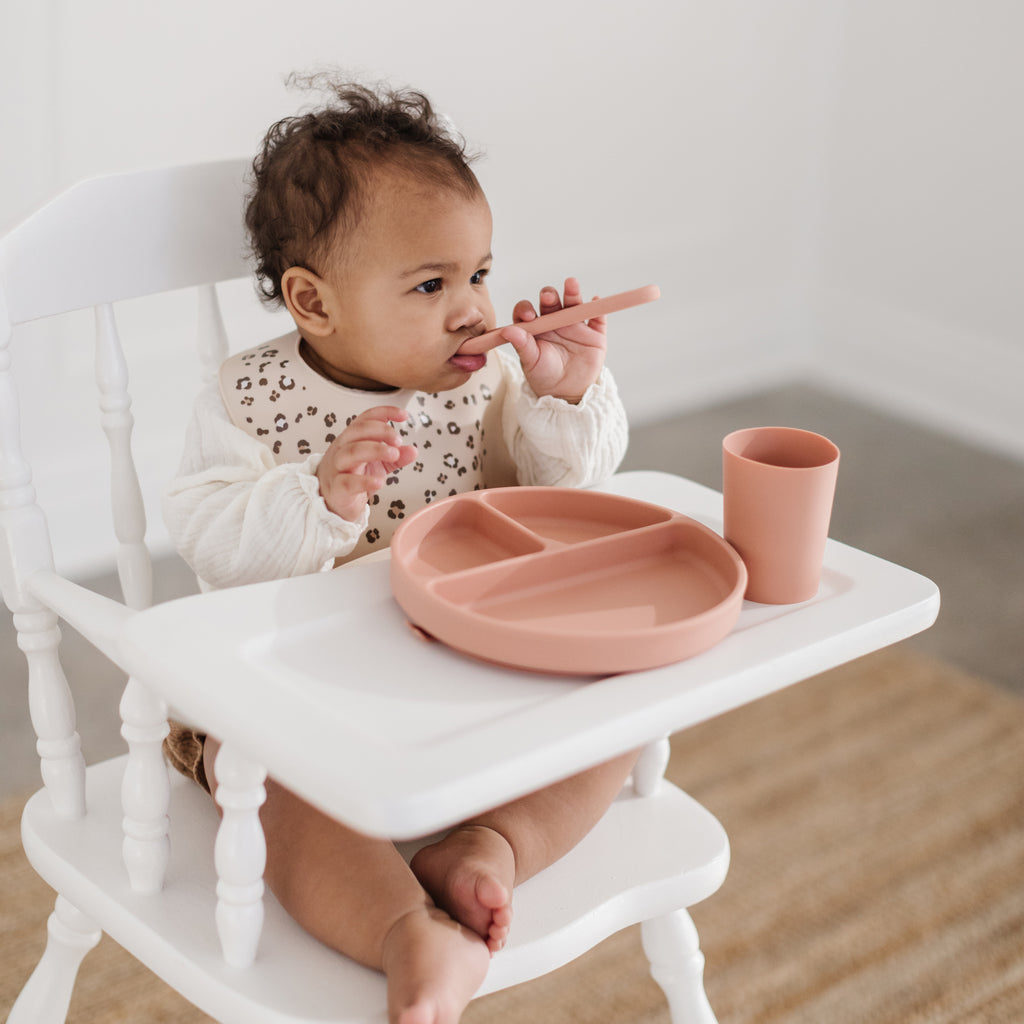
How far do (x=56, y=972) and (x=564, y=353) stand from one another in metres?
0.63

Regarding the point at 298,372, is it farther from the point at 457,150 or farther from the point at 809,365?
the point at 809,365

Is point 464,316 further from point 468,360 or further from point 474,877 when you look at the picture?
point 474,877

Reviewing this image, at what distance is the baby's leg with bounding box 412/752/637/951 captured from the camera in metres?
0.81

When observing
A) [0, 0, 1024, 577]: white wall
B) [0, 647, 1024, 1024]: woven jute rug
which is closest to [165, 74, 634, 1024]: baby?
[0, 647, 1024, 1024]: woven jute rug

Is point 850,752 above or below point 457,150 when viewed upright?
below

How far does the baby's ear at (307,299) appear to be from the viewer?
1002 millimetres

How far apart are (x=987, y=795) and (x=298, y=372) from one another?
3.63 ft

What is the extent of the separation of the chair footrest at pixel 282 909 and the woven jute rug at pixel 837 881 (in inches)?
17.0

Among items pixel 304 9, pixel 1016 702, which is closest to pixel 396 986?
pixel 1016 702

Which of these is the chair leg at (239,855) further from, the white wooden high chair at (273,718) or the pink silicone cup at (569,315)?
Result: the pink silicone cup at (569,315)

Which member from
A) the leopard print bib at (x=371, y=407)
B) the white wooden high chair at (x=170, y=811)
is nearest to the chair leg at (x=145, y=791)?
the white wooden high chair at (x=170, y=811)

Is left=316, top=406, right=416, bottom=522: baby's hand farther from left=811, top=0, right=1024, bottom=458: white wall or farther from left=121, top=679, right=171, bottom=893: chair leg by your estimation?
left=811, top=0, right=1024, bottom=458: white wall

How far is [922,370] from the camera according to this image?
9.53ft

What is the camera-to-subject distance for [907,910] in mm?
1473
